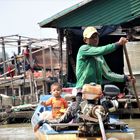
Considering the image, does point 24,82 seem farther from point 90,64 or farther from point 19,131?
point 90,64

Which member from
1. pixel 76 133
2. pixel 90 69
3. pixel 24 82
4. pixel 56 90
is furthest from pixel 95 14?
pixel 76 133

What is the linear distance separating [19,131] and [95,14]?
455 centimetres

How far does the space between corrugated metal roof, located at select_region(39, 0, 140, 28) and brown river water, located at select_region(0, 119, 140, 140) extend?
10.1 ft

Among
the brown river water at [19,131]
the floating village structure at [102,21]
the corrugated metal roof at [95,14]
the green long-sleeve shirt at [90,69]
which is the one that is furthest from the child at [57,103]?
the corrugated metal roof at [95,14]

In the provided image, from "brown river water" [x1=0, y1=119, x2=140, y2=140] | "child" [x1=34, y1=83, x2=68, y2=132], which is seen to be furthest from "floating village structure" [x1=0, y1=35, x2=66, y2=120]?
"child" [x1=34, y1=83, x2=68, y2=132]

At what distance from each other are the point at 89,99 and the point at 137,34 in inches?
385

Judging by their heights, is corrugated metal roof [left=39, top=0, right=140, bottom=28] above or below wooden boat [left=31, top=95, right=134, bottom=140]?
above

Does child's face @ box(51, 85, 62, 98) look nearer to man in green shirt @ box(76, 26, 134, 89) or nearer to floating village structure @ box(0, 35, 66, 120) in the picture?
man in green shirt @ box(76, 26, 134, 89)

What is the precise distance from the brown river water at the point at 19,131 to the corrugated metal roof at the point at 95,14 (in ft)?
10.1

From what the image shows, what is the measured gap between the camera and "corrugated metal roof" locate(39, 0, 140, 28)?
15586 mm

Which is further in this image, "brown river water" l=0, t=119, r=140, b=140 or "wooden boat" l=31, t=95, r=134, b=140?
"brown river water" l=0, t=119, r=140, b=140

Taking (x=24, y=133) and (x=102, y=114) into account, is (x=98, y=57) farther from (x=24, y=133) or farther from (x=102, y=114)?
(x=24, y=133)

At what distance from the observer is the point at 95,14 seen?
15914 mm

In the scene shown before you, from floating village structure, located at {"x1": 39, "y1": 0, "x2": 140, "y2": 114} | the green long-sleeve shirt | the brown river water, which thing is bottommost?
the brown river water
